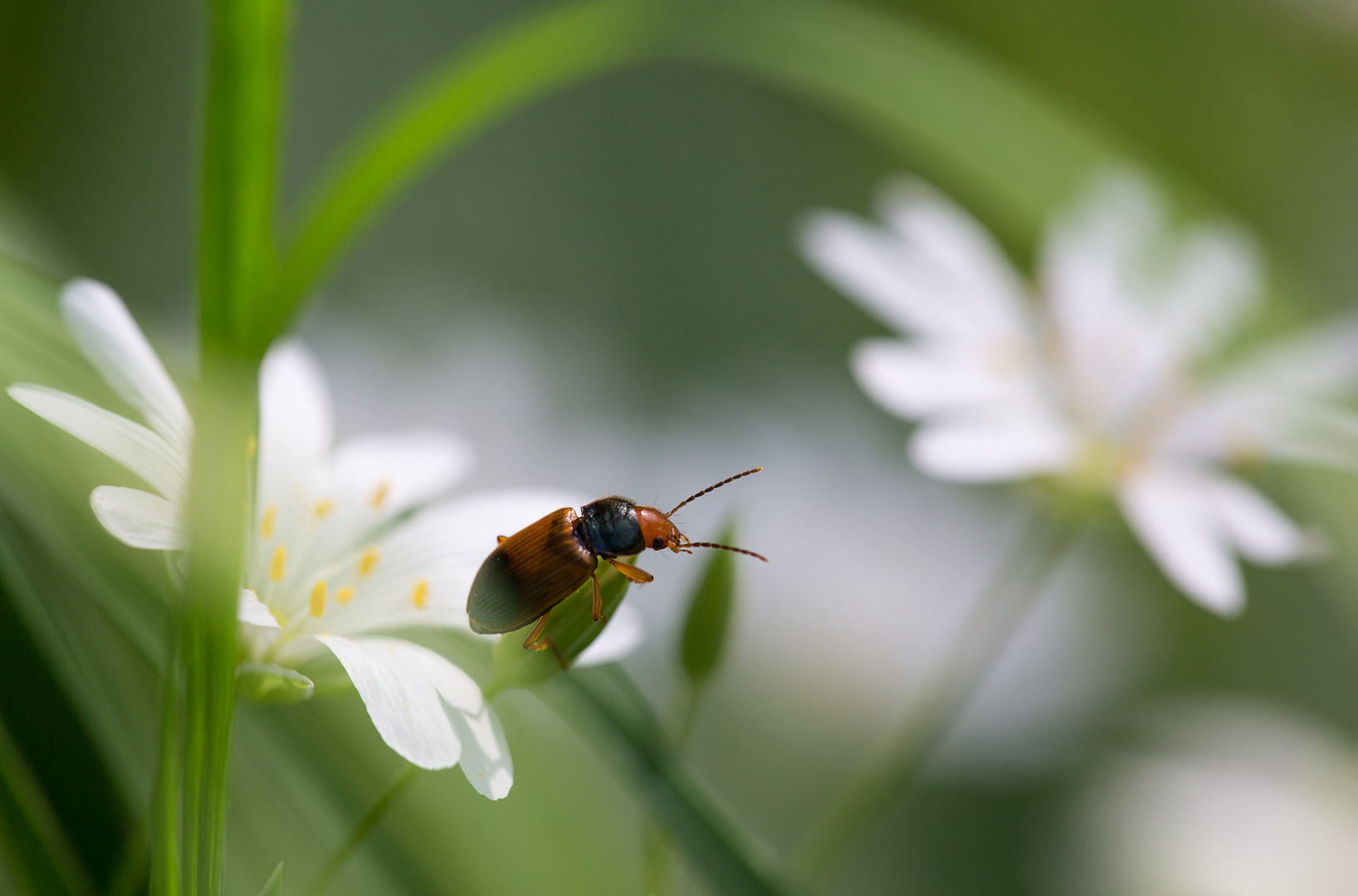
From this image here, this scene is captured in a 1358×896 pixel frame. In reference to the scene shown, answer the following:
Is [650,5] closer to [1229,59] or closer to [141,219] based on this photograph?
[141,219]

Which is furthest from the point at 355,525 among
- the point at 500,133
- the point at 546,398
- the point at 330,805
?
the point at 500,133

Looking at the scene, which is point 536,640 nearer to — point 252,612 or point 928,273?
point 252,612

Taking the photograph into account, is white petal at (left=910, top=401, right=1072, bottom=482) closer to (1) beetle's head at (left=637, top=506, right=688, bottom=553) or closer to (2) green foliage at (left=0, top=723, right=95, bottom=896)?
(1) beetle's head at (left=637, top=506, right=688, bottom=553)

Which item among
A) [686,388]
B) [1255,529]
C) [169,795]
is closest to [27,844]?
[169,795]

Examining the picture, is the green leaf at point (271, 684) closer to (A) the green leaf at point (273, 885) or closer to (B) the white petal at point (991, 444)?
(A) the green leaf at point (273, 885)

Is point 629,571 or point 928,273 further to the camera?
point 928,273

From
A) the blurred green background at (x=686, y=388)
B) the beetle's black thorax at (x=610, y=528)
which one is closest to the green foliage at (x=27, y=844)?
→ the blurred green background at (x=686, y=388)

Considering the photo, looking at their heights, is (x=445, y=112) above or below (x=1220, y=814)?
above

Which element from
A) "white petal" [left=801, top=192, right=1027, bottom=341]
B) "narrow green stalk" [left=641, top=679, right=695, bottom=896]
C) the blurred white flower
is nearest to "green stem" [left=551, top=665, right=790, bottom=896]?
"narrow green stalk" [left=641, top=679, right=695, bottom=896]
